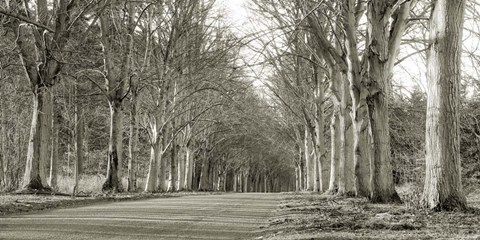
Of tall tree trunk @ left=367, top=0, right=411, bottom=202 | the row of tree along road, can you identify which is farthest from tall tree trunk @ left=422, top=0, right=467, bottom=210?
tall tree trunk @ left=367, top=0, right=411, bottom=202

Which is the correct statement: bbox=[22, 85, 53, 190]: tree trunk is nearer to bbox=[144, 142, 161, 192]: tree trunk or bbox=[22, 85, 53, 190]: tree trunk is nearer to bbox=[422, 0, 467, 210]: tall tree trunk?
bbox=[144, 142, 161, 192]: tree trunk

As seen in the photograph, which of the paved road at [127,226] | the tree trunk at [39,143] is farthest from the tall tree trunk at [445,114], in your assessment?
the tree trunk at [39,143]

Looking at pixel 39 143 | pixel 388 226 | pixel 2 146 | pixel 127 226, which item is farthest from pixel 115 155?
pixel 388 226

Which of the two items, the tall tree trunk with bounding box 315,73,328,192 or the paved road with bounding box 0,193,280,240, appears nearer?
the paved road with bounding box 0,193,280,240

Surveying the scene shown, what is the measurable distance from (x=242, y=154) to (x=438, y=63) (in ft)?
148

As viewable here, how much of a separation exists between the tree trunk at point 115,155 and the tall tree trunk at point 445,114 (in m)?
11.9

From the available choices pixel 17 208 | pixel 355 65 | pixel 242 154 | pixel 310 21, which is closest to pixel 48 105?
pixel 17 208

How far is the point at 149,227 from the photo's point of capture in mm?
6883

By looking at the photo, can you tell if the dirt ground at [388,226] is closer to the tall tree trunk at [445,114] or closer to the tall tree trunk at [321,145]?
the tall tree trunk at [445,114]

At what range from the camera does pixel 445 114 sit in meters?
8.09

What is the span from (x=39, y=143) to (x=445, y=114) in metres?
11.1

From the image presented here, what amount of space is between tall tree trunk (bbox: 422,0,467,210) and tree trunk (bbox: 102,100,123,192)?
1195 cm

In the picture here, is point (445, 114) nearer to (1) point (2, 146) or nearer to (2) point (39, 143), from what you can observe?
(2) point (39, 143)

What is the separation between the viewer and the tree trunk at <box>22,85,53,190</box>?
544 inches
